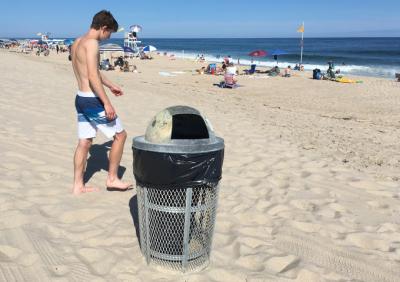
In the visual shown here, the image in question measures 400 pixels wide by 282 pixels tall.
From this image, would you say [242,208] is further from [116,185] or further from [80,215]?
[80,215]

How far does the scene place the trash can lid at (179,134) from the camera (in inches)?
91.3

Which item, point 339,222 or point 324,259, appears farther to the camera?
point 339,222

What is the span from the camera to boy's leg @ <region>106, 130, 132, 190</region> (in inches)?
141

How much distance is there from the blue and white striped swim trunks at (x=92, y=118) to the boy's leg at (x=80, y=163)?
8 cm

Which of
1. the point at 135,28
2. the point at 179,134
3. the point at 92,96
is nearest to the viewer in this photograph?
the point at 179,134

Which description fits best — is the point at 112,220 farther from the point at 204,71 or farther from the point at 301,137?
the point at 204,71

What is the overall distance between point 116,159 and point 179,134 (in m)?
1.24

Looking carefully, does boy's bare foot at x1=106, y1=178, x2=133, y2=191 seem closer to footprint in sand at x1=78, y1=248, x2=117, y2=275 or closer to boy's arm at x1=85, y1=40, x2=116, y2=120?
boy's arm at x1=85, y1=40, x2=116, y2=120

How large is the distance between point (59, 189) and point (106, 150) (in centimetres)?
154

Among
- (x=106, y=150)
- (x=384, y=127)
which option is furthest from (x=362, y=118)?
(x=106, y=150)

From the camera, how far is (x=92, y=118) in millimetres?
3498

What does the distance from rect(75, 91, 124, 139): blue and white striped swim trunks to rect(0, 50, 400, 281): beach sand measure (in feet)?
2.03

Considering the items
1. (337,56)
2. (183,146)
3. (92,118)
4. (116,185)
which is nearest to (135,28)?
(337,56)

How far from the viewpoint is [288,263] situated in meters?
2.81
